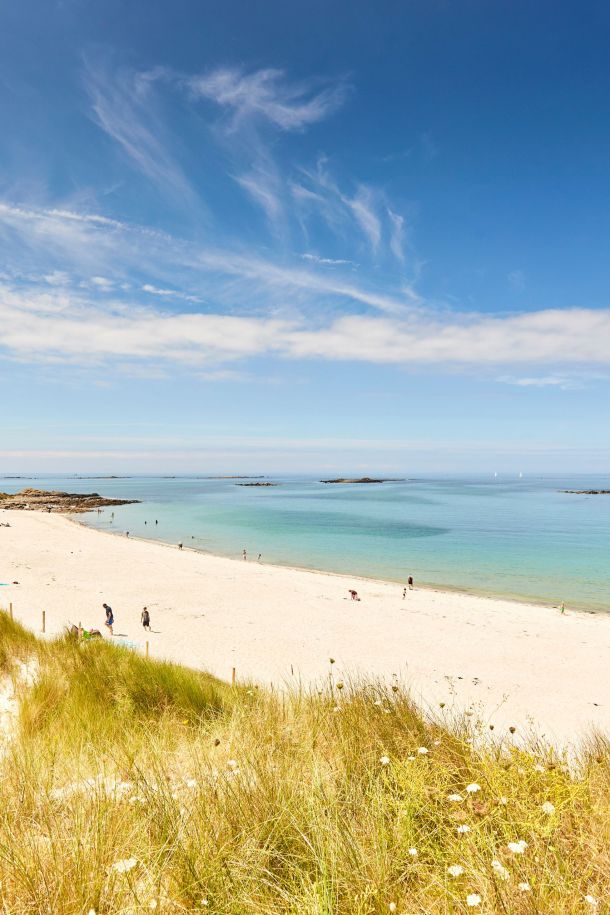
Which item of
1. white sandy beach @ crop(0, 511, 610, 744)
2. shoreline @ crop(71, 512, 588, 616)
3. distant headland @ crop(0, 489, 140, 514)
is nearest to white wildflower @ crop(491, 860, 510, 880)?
white sandy beach @ crop(0, 511, 610, 744)

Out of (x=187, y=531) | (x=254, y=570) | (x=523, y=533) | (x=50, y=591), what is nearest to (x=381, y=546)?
(x=254, y=570)

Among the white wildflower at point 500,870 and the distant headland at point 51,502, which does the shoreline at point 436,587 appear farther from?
the distant headland at point 51,502

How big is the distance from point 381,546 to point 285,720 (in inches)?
1672

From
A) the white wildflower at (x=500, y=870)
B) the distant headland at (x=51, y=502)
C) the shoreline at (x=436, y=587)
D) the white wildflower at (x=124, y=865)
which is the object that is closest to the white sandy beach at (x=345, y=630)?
the shoreline at (x=436, y=587)

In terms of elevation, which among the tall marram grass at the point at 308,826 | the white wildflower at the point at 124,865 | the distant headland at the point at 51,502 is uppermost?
the white wildflower at the point at 124,865

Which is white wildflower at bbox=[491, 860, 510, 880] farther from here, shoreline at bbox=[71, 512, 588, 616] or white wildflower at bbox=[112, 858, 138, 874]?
shoreline at bbox=[71, 512, 588, 616]

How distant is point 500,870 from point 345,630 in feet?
61.5

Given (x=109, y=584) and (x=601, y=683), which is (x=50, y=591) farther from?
(x=601, y=683)

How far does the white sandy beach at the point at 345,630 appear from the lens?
44.0 ft

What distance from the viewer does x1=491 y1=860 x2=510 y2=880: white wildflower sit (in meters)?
2.21

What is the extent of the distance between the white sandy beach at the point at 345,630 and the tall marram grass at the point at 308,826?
13.1 ft

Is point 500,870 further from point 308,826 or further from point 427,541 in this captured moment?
point 427,541

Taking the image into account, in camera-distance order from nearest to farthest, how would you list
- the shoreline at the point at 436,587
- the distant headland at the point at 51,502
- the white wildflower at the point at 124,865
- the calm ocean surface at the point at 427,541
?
the white wildflower at the point at 124,865 → the shoreline at the point at 436,587 → the calm ocean surface at the point at 427,541 → the distant headland at the point at 51,502

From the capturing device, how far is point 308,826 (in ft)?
9.34
